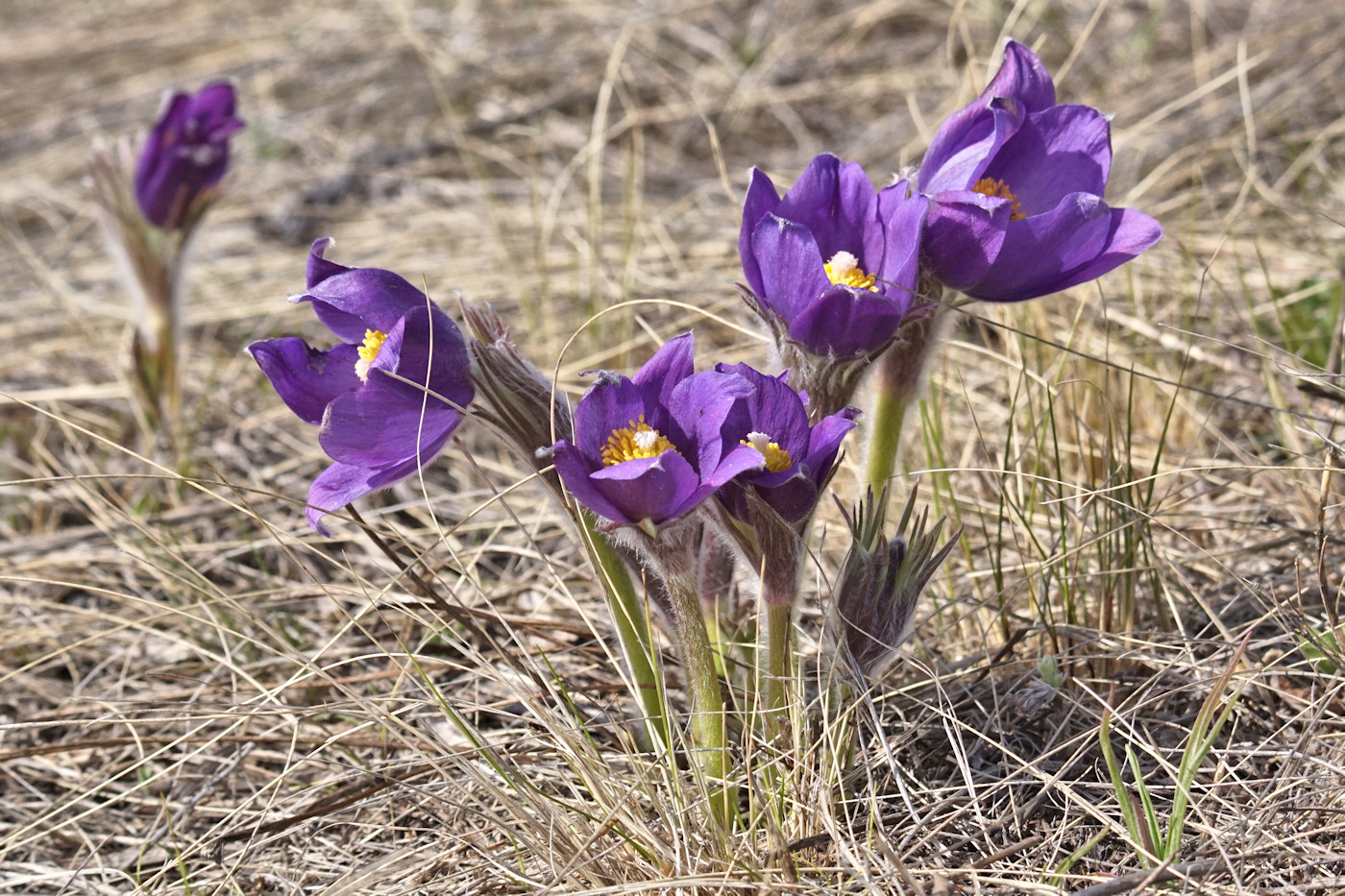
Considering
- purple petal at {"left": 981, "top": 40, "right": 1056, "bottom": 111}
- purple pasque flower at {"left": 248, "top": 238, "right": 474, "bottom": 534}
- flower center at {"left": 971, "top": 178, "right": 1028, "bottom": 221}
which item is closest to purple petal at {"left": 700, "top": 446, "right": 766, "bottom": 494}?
purple pasque flower at {"left": 248, "top": 238, "right": 474, "bottom": 534}

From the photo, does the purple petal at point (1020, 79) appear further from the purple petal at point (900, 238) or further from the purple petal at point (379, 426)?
the purple petal at point (379, 426)

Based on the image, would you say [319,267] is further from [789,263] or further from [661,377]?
[789,263]

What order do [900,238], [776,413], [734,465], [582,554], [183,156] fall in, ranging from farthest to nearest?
[183,156] → [582,554] → [900,238] → [776,413] → [734,465]

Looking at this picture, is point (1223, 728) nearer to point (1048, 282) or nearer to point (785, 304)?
point (1048, 282)

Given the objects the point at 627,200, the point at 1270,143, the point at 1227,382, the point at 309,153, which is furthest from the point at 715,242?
the point at 309,153

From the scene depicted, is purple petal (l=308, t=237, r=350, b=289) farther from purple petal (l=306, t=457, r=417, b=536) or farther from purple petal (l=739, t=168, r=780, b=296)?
purple petal (l=739, t=168, r=780, b=296)

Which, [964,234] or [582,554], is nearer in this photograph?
[964,234]

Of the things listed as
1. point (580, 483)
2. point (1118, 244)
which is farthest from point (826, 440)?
point (1118, 244)

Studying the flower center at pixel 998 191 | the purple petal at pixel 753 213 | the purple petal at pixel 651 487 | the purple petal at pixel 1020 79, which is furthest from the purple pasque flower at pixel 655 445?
the purple petal at pixel 1020 79
